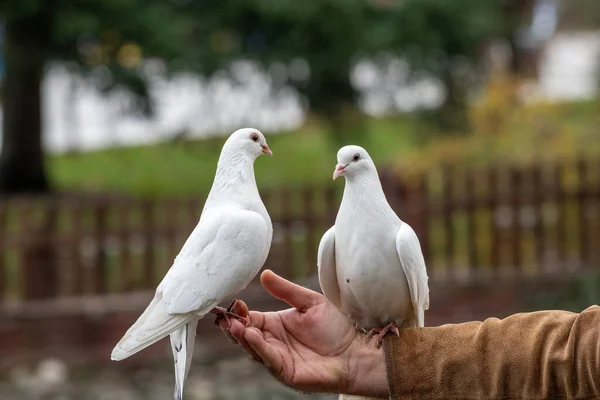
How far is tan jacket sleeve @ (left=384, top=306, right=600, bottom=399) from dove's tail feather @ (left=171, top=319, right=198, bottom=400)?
54 cm

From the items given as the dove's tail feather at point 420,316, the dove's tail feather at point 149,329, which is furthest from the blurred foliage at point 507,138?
the dove's tail feather at point 149,329

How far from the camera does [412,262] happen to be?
7.38ft

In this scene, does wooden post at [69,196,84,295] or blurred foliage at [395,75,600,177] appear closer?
wooden post at [69,196,84,295]

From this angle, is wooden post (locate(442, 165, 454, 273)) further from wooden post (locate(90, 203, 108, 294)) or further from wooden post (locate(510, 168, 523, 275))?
wooden post (locate(90, 203, 108, 294))

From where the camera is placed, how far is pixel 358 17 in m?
7.52

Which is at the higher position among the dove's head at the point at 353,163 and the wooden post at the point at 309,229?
the dove's head at the point at 353,163

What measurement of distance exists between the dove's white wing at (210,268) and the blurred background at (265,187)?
3604mm

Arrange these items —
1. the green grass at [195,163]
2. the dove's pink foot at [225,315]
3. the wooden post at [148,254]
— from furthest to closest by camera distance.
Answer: the green grass at [195,163] → the wooden post at [148,254] → the dove's pink foot at [225,315]

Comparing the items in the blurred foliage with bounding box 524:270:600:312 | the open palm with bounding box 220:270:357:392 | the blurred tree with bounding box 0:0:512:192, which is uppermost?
the blurred tree with bounding box 0:0:512:192

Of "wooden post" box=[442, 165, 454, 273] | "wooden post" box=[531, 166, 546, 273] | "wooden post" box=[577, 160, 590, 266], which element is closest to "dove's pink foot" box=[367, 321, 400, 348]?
"wooden post" box=[442, 165, 454, 273]

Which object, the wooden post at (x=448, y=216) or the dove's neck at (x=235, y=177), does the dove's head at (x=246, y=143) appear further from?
the wooden post at (x=448, y=216)

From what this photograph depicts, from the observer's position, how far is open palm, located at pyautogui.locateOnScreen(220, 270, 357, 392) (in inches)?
90.3

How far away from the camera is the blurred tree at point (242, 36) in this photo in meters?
7.02

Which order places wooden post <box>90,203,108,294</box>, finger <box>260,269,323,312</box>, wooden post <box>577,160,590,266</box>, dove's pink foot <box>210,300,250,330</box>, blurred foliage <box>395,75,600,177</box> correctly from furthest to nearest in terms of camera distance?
blurred foliage <box>395,75,600,177</box>
wooden post <box>577,160,590,266</box>
wooden post <box>90,203,108,294</box>
finger <box>260,269,323,312</box>
dove's pink foot <box>210,300,250,330</box>
